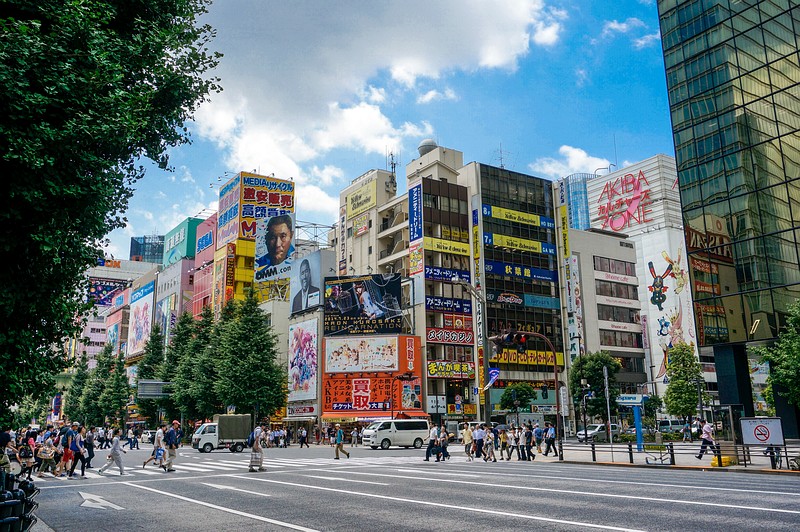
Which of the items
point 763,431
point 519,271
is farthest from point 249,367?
point 763,431

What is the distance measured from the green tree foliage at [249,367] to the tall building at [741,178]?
3390cm

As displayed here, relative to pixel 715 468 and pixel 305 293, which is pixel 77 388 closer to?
pixel 305 293

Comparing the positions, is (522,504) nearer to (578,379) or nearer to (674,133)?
(674,133)

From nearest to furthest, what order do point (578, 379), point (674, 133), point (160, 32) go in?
point (160, 32) < point (674, 133) < point (578, 379)

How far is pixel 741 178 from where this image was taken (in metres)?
36.0

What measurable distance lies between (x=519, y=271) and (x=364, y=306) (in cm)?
1843

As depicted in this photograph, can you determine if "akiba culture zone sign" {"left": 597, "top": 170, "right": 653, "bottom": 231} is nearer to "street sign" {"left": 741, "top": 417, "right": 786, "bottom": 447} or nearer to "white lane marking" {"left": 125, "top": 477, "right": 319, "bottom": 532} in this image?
"street sign" {"left": 741, "top": 417, "right": 786, "bottom": 447}

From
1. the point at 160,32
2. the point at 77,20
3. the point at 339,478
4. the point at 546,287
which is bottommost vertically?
the point at 339,478

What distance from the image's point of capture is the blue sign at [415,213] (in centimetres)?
6225

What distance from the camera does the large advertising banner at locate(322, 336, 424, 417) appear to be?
2208 inches

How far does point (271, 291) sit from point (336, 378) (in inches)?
940

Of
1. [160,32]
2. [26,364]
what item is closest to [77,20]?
[160,32]

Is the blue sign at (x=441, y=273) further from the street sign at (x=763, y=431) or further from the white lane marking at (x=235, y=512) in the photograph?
the white lane marking at (x=235, y=512)

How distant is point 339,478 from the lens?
18.4 meters
